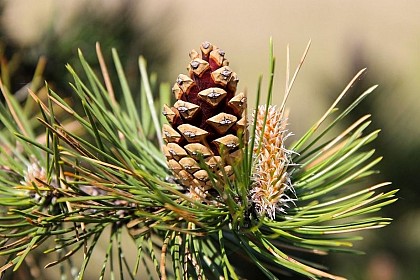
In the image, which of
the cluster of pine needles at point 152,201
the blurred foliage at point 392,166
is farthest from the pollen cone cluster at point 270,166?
the blurred foliage at point 392,166

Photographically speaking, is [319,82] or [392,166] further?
[319,82]

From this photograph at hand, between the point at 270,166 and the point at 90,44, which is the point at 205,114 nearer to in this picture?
the point at 270,166

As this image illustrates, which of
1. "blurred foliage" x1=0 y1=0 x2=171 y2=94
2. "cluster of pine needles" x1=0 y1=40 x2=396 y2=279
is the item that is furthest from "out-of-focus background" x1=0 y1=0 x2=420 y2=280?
"cluster of pine needles" x1=0 y1=40 x2=396 y2=279

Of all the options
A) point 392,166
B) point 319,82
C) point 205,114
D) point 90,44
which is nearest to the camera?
point 205,114

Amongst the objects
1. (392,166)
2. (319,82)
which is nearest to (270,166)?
(392,166)

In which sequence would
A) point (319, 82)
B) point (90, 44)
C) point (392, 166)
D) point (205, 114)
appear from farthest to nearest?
point (319, 82)
point (392, 166)
point (90, 44)
point (205, 114)

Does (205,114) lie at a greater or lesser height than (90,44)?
lesser

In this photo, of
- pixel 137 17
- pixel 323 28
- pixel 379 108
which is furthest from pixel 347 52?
pixel 323 28

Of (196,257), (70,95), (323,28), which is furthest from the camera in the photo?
(323,28)

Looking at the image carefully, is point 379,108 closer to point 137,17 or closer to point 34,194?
point 137,17
